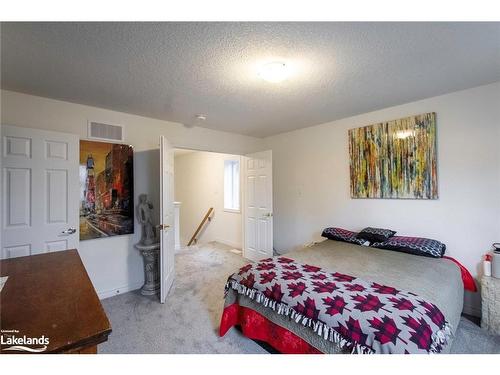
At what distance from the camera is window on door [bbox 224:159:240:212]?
5.57 metres

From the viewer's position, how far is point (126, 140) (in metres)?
3.03

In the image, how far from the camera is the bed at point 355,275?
→ 1584mm

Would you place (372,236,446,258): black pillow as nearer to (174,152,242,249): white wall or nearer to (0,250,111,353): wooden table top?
(0,250,111,353): wooden table top

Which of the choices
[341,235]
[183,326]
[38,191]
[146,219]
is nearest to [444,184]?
[341,235]

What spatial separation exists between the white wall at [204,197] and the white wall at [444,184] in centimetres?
210

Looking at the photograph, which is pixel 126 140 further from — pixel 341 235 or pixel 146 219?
pixel 341 235

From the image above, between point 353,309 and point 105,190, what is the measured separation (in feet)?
9.44

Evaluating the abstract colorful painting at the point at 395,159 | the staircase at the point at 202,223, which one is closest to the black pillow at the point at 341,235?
the abstract colorful painting at the point at 395,159

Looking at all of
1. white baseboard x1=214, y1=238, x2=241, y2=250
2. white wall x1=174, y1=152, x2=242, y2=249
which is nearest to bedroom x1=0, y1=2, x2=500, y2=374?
white baseboard x1=214, y1=238, x2=241, y2=250

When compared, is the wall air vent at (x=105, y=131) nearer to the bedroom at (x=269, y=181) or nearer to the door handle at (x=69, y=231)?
the bedroom at (x=269, y=181)

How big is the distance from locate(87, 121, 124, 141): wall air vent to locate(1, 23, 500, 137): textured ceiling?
0.26 metres
